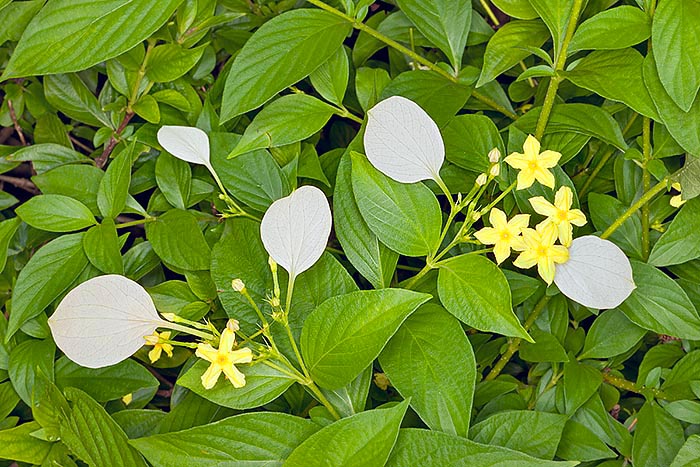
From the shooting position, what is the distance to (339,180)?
0.65 meters

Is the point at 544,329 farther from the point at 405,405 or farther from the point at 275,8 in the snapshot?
the point at 275,8

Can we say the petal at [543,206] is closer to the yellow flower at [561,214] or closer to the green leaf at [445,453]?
the yellow flower at [561,214]

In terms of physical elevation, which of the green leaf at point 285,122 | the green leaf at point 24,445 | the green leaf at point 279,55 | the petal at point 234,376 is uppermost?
the green leaf at point 279,55

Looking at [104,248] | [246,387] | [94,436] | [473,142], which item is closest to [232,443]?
[246,387]

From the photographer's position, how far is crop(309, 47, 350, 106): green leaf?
0.73 m

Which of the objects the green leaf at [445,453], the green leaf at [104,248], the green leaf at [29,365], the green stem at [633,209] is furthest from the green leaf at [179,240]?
the green stem at [633,209]

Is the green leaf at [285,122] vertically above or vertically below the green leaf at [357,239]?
above

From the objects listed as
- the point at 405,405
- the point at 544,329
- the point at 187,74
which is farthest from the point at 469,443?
the point at 187,74

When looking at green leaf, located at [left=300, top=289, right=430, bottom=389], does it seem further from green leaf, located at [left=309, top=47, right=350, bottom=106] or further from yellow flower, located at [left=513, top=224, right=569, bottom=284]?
green leaf, located at [left=309, top=47, right=350, bottom=106]

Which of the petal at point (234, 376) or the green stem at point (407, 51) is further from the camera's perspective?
the green stem at point (407, 51)

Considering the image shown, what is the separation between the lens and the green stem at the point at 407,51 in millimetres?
695

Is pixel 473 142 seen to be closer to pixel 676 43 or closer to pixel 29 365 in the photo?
pixel 676 43

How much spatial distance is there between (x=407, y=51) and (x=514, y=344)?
12.1 inches

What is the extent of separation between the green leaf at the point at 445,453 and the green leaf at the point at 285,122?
299 mm
